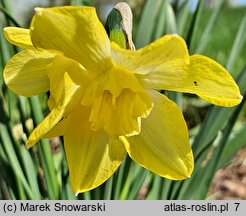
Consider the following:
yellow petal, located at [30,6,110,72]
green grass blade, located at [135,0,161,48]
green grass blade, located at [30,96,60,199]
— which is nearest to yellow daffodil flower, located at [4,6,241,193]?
yellow petal, located at [30,6,110,72]

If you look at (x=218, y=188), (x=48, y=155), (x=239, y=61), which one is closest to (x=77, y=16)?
(x=48, y=155)

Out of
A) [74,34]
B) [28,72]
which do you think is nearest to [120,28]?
[74,34]

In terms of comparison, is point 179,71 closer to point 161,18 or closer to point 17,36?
point 17,36

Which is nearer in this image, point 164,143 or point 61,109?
point 61,109

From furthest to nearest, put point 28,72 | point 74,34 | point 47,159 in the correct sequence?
point 47,159
point 28,72
point 74,34

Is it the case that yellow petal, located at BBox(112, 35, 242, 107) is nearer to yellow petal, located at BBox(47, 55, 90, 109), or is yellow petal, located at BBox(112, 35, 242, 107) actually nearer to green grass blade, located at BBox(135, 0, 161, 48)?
yellow petal, located at BBox(47, 55, 90, 109)
